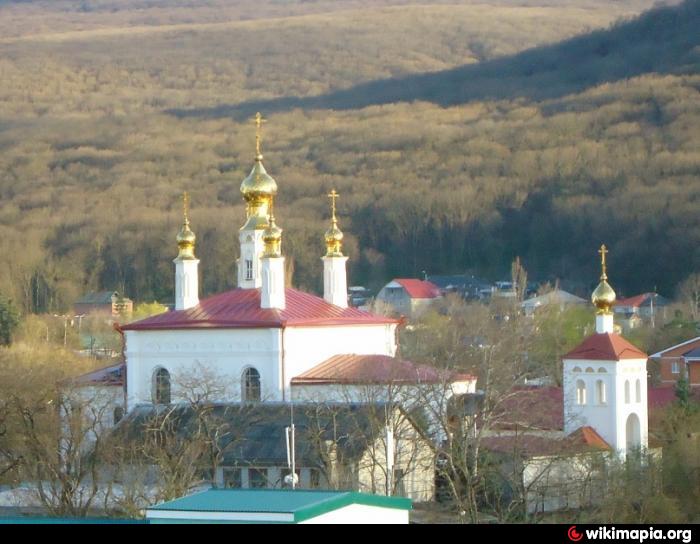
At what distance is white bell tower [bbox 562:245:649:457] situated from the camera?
1463 inches

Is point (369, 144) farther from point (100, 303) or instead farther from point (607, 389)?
point (607, 389)

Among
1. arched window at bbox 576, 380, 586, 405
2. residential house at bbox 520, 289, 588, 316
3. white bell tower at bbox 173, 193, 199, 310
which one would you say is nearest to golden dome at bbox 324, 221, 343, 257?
white bell tower at bbox 173, 193, 199, 310

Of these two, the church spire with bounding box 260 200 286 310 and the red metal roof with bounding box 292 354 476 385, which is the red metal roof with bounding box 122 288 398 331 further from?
the red metal roof with bounding box 292 354 476 385

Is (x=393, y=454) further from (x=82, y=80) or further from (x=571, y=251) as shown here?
(x=82, y=80)

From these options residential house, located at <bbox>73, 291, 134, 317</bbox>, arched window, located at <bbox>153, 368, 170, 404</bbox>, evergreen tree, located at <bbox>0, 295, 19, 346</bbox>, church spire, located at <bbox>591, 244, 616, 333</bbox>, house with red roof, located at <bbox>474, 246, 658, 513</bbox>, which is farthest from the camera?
residential house, located at <bbox>73, 291, 134, 317</bbox>

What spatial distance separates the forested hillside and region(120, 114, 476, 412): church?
172 ft

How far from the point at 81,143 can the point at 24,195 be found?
15.6 meters

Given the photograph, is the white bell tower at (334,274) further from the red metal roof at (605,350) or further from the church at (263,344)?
the red metal roof at (605,350)

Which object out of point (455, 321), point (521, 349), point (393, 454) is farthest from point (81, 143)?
point (393, 454)

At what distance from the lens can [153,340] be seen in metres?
37.3

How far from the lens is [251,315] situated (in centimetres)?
3669
